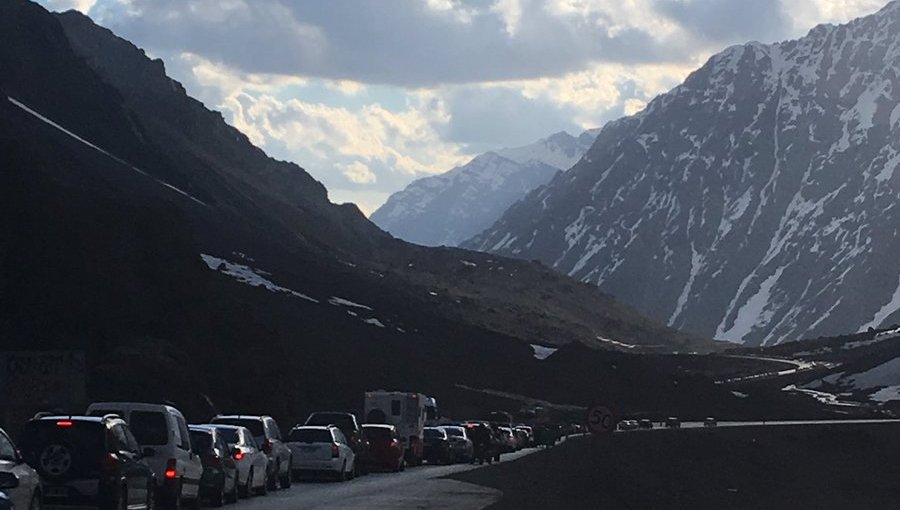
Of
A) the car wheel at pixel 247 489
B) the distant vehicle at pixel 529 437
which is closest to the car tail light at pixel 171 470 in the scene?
the car wheel at pixel 247 489

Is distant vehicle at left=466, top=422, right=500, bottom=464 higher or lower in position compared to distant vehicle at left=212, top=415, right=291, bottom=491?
higher

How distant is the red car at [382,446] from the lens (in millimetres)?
56594

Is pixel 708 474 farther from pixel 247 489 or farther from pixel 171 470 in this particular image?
pixel 171 470

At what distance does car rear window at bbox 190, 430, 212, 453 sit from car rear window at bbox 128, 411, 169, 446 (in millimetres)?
3471

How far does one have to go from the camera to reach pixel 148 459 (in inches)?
1158

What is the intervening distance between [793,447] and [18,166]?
43186mm

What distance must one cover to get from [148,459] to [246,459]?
813 centimetres

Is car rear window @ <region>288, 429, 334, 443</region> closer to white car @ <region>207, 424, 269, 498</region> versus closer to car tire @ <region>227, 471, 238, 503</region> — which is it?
white car @ <region>207, 424, 269, 498</region>

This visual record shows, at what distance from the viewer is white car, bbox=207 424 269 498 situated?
121ft

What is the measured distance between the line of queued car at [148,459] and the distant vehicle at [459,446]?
71.4 feet

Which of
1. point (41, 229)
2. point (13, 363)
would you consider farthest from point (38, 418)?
point (41, 229)

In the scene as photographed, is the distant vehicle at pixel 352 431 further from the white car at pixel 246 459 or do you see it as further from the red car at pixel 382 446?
the white car at pixel 246 459

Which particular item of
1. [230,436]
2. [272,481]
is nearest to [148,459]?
[230,436]

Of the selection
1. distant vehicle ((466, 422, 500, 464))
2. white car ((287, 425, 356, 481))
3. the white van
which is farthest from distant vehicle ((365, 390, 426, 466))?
the white van
